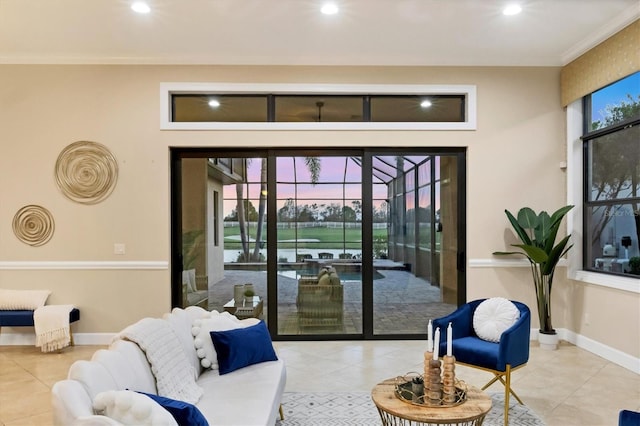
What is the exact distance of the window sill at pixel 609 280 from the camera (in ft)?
13.3

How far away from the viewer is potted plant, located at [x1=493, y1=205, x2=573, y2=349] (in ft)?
15.1

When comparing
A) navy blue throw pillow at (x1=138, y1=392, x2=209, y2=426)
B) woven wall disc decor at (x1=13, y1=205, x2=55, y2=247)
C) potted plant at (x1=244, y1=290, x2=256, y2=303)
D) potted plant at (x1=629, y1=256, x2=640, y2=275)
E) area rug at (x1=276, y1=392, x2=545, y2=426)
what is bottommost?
area rug at (x1=276, y1=392, x2=545, y2=426)

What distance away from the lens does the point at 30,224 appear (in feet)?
16.2

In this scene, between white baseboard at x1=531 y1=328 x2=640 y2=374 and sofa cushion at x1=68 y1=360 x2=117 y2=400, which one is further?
white baseboard at x1=531 y1=328 x2=640 y2=374

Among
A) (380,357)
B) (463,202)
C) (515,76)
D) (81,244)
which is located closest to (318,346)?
(380,357)

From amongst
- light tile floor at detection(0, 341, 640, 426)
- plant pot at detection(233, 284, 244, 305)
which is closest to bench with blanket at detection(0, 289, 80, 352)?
light tile floor at detection(0, 341, 640, 426)

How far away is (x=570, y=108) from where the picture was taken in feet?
16.4

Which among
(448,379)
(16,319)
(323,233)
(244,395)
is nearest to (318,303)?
(323,233)

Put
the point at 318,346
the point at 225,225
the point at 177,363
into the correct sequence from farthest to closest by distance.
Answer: the point at 225,225, the point at 318,346, the point at 177,363

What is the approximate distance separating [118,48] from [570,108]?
17.7 feet

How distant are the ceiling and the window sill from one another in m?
2.52

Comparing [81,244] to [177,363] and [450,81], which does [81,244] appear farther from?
[450,81]

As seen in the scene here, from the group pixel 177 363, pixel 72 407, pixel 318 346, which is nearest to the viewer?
pixel 72 407

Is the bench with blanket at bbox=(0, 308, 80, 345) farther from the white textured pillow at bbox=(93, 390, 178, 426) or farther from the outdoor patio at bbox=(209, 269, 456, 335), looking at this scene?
the white textured pillow at bbox=(93, 390, 178, 426)
